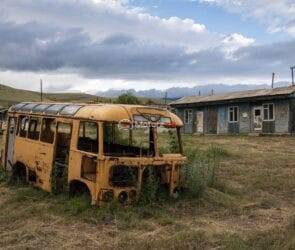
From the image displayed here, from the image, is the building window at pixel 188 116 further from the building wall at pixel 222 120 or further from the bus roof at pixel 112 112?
the bus roof at pixel 112 112

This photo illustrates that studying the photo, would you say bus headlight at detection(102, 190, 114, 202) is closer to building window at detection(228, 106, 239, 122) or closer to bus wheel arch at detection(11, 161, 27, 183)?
bus wheel arch at detection(11, 161, 27, 183)

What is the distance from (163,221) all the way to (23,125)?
5.50 meters

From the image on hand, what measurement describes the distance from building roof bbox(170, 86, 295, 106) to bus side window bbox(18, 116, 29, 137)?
66.1 feet

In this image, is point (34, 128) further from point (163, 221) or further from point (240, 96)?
point (240, 96)

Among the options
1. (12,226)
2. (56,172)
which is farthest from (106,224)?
(56,172)

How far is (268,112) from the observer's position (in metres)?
32.3

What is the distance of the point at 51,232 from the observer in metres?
8.70

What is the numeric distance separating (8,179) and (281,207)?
6.64 metres

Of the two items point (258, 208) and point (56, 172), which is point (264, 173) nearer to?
point (258, 208)

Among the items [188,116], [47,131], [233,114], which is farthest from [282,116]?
[47,131]

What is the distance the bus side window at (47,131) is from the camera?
12.1m

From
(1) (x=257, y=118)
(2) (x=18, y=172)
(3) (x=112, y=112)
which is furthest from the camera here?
(1) (x=257, y=118)

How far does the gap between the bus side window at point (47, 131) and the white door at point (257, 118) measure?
74.0 feet

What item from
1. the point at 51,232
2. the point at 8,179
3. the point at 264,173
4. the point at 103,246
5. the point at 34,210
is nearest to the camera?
the point at 103,246
